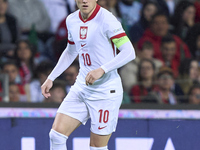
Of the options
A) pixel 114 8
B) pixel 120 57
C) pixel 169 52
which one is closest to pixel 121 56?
pixel 120 57

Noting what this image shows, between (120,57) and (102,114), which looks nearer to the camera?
(120,57)

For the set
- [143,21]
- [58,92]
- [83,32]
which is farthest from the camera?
[143,21]

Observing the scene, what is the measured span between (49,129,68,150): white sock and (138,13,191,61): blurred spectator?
8.51ft

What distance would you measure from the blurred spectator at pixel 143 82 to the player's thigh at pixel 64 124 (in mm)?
1782

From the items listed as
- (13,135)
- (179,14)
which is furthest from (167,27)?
(13,135)

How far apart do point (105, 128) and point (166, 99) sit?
1913mm

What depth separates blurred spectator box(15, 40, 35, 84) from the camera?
17.7 feet

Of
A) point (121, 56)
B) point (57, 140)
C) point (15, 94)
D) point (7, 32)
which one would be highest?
point (121, 56)

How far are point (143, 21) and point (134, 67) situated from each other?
78 centimetres

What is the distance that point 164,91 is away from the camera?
5215mm

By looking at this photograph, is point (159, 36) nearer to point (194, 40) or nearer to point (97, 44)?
point (194, 40)

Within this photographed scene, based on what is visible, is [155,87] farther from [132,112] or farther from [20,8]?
[20,8]

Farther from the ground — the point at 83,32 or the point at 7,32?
the point at 83,32

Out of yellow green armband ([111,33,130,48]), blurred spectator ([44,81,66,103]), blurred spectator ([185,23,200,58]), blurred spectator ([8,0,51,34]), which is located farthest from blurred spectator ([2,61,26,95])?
blurred spectator ([185,23,200,58])
